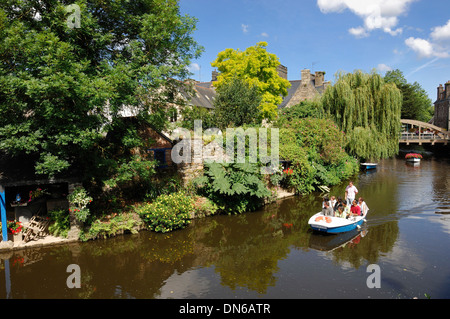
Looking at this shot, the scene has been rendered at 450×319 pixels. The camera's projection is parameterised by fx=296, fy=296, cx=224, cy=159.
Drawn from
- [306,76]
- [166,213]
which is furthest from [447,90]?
[166,213]

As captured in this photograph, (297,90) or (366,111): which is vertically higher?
(297,90)

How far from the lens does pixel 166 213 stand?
13.3 m

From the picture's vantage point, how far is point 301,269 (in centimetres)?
984

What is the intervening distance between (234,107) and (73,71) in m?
12.3

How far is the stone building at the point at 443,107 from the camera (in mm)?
45031

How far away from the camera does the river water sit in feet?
28.0

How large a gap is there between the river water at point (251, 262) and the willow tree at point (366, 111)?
13.3 metres

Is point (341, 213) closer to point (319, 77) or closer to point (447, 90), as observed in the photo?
point (319, 77)

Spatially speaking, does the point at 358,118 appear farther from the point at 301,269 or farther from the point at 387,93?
the point at 301,269

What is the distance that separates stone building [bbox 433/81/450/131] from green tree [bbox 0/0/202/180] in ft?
156

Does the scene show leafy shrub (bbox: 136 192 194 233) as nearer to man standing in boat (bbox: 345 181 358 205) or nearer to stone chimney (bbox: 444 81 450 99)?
man standing in boat (bbox: 345 181 358 205)

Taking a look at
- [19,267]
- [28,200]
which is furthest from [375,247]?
[28,200]

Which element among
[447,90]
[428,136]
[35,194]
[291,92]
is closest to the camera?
[35,194]
